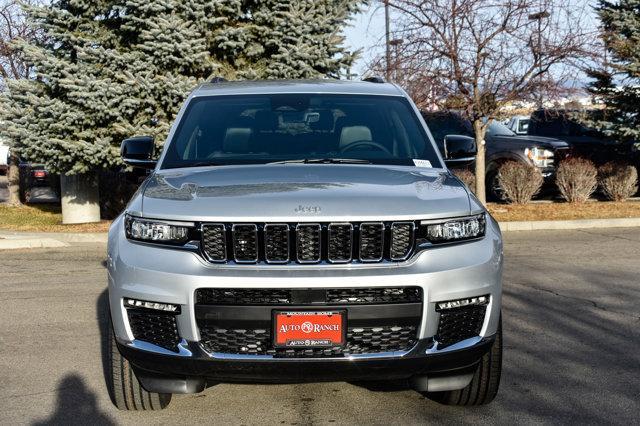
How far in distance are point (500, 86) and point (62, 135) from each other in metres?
7.73

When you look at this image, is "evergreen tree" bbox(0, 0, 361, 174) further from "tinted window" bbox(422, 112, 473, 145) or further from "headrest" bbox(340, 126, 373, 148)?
"headrest" bbox(340, 126, 373, 148)

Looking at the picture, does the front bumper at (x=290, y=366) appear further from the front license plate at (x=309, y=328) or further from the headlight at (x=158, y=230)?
the headlight at (x=158, y=230)

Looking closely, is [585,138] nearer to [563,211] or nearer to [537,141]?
[537,141]

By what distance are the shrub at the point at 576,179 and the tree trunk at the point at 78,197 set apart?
9.22 metres

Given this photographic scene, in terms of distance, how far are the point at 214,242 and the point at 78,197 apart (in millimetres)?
13376

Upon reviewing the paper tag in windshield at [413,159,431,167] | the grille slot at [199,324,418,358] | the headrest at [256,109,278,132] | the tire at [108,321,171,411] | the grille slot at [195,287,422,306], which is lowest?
the tire at [108,321,171,411]

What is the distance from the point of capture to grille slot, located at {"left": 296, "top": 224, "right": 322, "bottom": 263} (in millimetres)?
4199

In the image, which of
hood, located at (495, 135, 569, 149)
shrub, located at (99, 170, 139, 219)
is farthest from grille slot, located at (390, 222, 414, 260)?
hood, located at (495, 135, 569, 149)

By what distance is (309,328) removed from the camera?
4102 millimetres

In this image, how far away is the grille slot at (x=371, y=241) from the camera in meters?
4.22

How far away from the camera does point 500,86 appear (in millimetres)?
15859

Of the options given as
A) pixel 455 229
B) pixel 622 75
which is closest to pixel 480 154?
pixel 622 75

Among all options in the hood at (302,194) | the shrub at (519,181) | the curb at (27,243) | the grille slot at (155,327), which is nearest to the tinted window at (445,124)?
the shrub at (519,181)

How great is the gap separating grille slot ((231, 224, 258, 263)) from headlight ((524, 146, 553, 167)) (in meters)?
15.2
